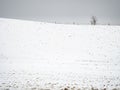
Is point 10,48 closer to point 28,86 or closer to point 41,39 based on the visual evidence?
point 41,39

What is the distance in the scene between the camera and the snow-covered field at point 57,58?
5888 millimetres

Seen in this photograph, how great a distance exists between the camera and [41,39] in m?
16.4

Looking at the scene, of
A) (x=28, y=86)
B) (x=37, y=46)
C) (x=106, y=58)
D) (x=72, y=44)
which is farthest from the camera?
(x=72, y=44)

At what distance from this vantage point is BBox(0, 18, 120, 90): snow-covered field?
5888mm

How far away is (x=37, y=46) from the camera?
14.5m

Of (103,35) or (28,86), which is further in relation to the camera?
(103,35)

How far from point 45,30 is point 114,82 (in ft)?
50.3

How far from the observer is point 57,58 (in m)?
11.4

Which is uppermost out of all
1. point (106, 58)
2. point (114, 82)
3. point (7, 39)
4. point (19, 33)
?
point (19, 33)

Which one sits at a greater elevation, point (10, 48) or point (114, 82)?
point (10, 48)

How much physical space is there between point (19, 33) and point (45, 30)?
4718mm

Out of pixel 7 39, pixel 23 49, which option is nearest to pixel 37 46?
pixel 23 49

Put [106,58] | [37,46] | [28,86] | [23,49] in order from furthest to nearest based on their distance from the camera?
[37,46] → [23,49] → [106,58] → [28,86]

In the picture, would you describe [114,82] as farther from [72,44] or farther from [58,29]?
[58,29]
